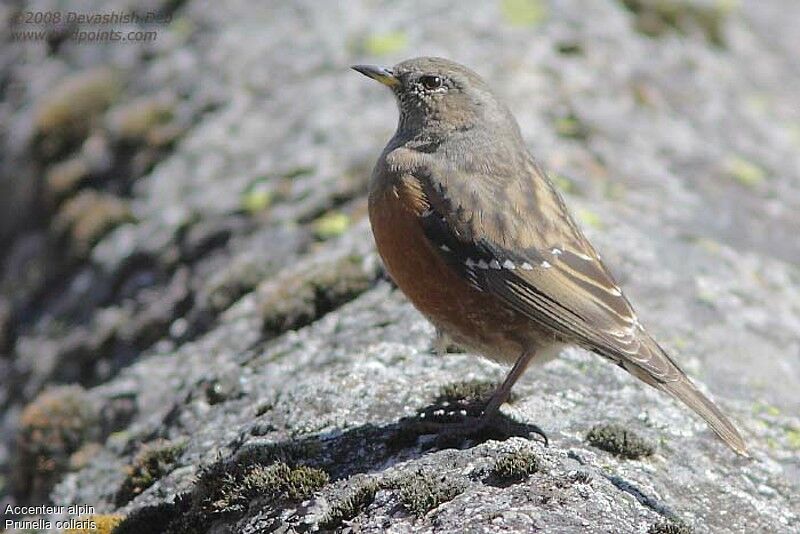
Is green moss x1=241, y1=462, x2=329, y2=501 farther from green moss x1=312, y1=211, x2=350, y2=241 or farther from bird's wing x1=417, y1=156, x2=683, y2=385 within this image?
green moss x1=312, y1=211, x2=350, y2=241

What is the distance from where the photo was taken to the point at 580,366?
7434 millimetres

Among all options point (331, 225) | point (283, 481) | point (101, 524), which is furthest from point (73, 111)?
point (283, 481)

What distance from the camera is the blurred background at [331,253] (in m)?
6.32

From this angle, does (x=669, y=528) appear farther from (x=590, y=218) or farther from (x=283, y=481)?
(x=590, y=218)

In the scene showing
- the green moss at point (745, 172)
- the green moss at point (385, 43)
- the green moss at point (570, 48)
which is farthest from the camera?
the green moss at point (570, 48)

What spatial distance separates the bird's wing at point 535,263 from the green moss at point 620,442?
0.37 metres

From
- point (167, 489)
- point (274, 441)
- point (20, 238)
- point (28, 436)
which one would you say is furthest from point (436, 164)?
point (20, 238)

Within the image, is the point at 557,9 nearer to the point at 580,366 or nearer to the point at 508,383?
the point at 580,366

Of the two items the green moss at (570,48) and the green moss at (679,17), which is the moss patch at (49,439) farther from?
the green moss at (679,17)

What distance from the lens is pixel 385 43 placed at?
1127cm

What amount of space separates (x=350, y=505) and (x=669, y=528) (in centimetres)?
171

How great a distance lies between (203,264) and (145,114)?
266 centimetres

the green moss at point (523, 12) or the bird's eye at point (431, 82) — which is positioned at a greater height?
the green moss at point (523, 12)

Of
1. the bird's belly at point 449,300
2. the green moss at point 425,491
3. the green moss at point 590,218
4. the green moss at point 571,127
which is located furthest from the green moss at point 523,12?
the green moss at point 425,491
